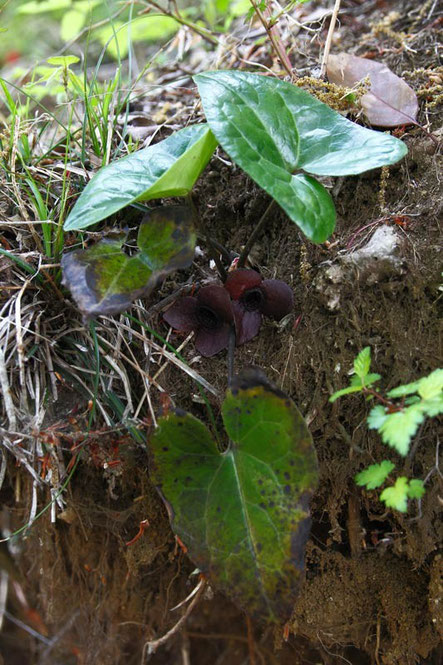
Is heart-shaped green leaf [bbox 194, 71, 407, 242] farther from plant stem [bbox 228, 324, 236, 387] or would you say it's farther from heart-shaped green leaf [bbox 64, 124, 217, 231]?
plant stem [bbox 228, 324, 236, 387]

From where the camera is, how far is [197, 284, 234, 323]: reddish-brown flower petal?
38.0 inches

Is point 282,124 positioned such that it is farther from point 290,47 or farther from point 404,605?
point 404,605

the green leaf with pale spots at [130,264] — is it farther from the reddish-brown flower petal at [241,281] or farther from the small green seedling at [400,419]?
the small green seedling at [400,419]

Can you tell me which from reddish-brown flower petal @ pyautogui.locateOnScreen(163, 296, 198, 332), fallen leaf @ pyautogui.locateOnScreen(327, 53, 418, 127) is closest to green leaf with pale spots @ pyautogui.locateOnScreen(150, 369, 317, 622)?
reddish-brown flower petal @ pyautogui.locateOnScreen(163, 296, 198, 332)

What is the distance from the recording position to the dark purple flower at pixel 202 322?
→ 101 centimetres

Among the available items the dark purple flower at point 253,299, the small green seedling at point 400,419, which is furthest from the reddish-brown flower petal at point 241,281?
the small green seedling at point 400,419

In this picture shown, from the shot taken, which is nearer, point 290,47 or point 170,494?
point 170,494

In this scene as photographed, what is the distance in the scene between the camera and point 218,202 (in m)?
1.17

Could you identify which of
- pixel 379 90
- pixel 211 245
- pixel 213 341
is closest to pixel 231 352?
pixel 213 341

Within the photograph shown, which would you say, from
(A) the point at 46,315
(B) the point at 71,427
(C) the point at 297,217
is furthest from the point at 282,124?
(B) the point at 71,427

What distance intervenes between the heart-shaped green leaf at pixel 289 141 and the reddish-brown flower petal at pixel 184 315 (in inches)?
11.8

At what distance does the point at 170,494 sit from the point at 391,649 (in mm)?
606

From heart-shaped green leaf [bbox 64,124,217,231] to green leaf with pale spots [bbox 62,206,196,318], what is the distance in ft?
0.16

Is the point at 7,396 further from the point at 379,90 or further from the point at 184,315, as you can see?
the point at 379,90
